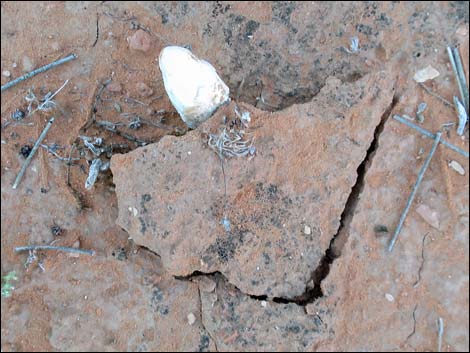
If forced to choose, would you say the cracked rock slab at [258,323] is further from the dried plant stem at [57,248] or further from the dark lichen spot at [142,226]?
the dried plant stem at [57,248]

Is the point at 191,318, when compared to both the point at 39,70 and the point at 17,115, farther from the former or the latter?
the point at 39,70

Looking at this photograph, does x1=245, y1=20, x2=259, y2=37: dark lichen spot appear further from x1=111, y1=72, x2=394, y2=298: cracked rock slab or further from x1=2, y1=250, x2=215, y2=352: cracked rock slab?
x1=2, y1=250, x2=215, y2=352: cracked rock slab

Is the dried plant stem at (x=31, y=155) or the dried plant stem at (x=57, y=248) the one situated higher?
the dried plant stem at (x=31, y=155)

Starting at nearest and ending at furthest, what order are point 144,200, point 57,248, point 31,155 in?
point 144,200 → point 57,248 → point 31,155

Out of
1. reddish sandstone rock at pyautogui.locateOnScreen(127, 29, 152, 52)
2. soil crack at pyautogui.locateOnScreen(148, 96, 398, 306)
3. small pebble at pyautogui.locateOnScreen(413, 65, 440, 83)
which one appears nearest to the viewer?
soil crack at pyautogui.locateOnScreen(148, 96, 398, 306)

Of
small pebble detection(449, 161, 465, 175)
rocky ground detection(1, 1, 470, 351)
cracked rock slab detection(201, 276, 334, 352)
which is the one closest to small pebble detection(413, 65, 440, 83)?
rocky ground detection(1, 1, 470, 351)

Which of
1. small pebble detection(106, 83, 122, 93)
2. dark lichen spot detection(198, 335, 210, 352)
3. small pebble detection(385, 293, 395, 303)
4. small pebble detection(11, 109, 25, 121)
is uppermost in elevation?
small pebble detection(106, 83, 122, 93)

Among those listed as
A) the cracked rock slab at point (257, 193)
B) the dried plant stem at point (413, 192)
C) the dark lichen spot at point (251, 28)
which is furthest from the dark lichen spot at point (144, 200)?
the dried plant stem at point (413, 192)

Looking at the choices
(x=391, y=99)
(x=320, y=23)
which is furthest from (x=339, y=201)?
(x=320, y=23)

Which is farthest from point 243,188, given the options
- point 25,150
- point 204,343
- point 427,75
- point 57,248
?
point 25,150
